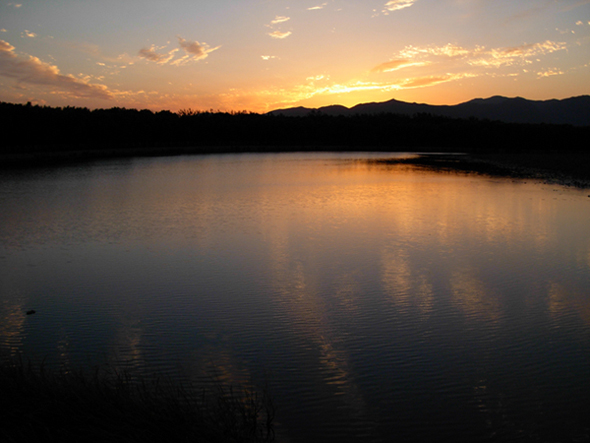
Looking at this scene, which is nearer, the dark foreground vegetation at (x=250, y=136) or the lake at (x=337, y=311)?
the lake at (x=337, y=311)

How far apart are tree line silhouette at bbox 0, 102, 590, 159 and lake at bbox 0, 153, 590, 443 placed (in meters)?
42.4

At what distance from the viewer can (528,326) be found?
16.6 feet

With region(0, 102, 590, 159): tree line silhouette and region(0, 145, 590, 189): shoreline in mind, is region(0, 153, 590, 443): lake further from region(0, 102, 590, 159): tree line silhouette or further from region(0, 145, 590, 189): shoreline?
region(0, 102, 590, 159): tree line silhouette

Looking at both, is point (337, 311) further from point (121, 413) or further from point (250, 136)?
point (250, 136)

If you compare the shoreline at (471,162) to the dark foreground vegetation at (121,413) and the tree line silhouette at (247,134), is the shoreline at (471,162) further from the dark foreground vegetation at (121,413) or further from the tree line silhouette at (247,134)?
the dark foreground vegetation at (121,413)

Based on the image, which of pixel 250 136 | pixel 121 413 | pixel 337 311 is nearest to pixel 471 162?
pixel 337 311

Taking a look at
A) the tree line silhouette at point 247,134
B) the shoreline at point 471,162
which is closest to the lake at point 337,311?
the shoreline at point 471,162

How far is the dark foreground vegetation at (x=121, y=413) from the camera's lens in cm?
285

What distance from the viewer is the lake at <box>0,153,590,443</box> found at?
3.59 m

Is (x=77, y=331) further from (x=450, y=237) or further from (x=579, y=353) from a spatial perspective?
(x=450, y=237)

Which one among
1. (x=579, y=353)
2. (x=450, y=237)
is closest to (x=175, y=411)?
(x=579, y=353)

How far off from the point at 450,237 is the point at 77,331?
24.7ft

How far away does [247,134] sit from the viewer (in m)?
75.9

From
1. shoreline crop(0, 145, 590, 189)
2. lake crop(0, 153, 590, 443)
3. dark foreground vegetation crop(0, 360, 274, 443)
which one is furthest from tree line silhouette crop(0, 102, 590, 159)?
dark foreground vegetation crop(0, 360, 274, 443)
